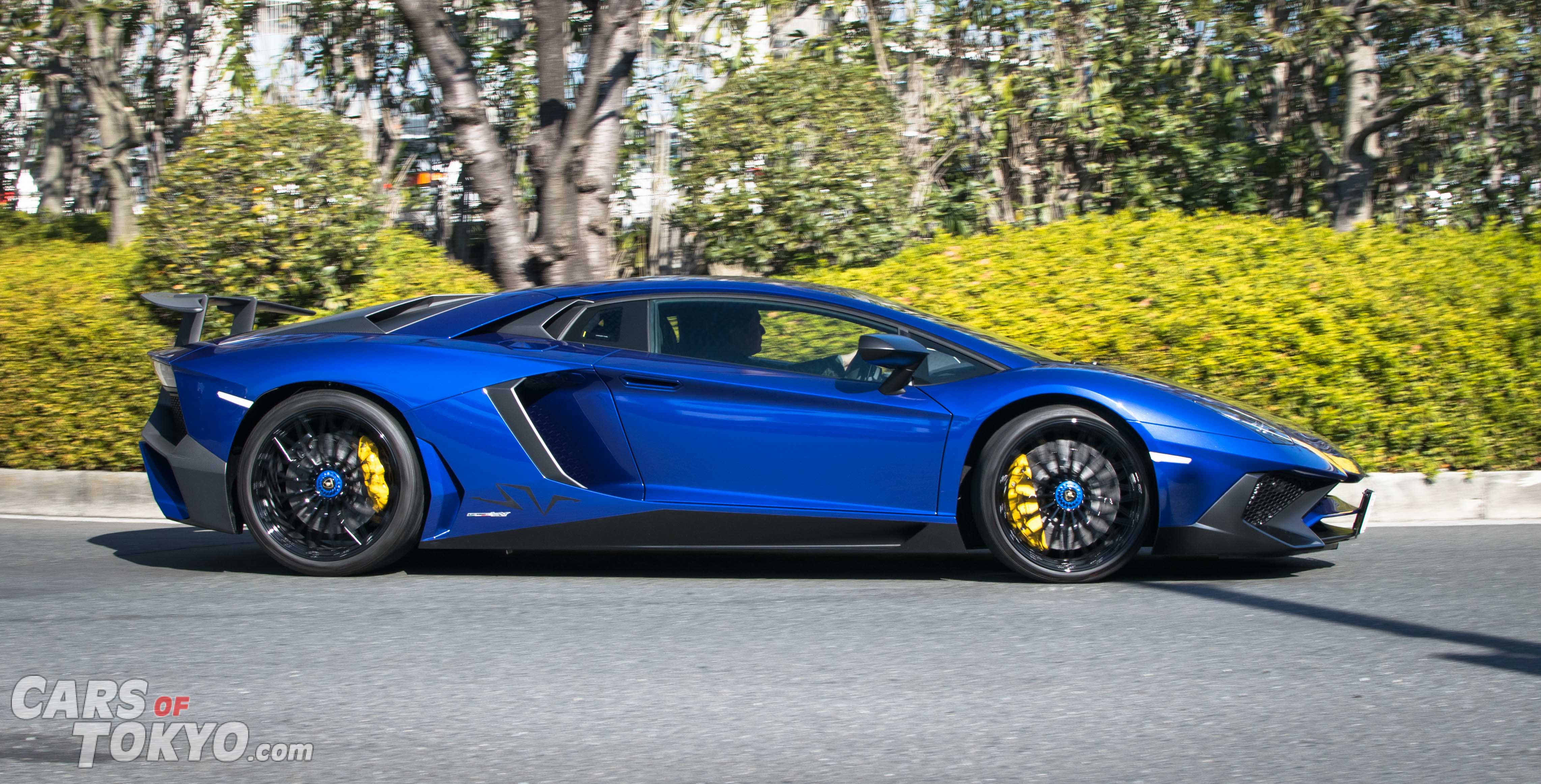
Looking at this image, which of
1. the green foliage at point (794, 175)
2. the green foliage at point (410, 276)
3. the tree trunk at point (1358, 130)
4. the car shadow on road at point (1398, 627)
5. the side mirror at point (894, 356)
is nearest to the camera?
the car shadow on road at point (1398, 627)

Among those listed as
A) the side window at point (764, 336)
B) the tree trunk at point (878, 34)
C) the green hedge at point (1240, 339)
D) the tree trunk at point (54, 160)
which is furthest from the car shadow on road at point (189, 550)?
the tree trunk at point (54, 160)

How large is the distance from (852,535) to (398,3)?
17.8ft

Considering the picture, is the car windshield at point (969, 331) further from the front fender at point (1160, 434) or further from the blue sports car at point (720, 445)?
the front fender at point (1160, 434)

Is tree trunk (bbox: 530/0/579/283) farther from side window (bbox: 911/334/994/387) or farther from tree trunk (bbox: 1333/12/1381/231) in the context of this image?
tree trunk (bbox: 1333/12/1381/231)

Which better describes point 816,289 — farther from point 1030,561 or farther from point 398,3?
point 398,3

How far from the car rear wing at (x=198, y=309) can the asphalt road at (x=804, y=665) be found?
3.17 ft

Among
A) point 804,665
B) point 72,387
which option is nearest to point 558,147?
point 72,387

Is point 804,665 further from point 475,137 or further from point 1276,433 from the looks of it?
point 475,137

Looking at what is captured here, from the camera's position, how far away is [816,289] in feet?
17.5

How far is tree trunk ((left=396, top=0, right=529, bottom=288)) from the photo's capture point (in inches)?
334

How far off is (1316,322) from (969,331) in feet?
8.47

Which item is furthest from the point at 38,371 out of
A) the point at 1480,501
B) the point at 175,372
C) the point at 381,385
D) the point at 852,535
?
the point at 1480,501

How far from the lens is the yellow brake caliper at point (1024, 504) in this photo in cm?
486

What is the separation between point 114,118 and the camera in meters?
11.2
